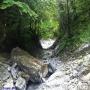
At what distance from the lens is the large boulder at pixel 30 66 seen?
1227 centimetres

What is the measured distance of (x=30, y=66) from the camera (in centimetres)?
1252

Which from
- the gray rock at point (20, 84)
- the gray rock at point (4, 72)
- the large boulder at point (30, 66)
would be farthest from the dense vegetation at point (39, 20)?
the gray rock at point (20, 84)

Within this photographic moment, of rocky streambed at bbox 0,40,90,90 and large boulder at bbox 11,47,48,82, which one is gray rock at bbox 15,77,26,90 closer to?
rocky streambed at bbox 0,40,90,90

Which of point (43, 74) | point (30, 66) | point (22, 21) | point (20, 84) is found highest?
point (22, 21)

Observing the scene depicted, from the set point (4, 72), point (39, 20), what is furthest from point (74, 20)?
point (4, 72)

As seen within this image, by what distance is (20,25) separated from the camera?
15930mm

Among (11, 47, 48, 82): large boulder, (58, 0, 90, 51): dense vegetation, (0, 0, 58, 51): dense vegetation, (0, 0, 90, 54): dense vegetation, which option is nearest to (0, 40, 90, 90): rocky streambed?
(11, 47, 48, 82): large boulder

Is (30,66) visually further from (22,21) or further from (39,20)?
(39,20)

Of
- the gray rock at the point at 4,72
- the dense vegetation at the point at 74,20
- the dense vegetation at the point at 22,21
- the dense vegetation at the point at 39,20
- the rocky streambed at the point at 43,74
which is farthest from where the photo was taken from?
the dense vegetation at the point at 74,20

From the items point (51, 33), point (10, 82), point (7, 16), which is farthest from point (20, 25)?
point (51, 33)

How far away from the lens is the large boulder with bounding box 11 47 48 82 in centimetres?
1227

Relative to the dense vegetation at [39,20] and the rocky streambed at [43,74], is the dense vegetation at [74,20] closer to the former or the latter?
the dense vegetation at [39,20]

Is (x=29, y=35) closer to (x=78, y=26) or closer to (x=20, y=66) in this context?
(x=78, y=26)

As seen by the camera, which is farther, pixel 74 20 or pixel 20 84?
pixel 74 20
